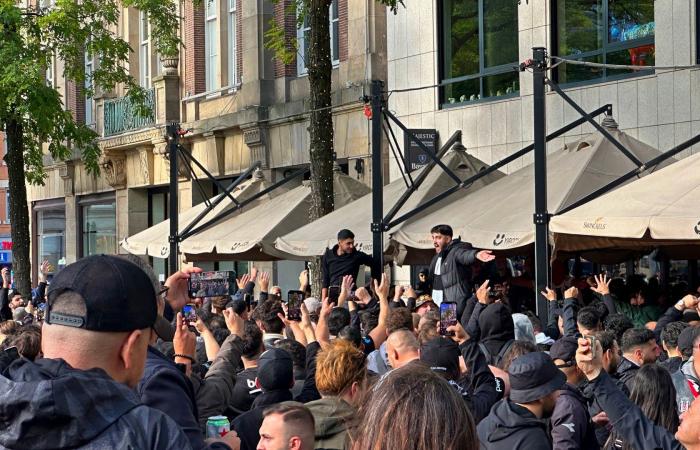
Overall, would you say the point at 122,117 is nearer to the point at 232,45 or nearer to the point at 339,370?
the point at 232,45

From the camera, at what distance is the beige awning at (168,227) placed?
2040cm

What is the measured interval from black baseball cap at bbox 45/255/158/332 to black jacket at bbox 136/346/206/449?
99 cm

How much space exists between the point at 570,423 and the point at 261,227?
39.0 ft

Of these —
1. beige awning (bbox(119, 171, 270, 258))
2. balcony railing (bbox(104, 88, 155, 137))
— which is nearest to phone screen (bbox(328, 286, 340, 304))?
beige awning (bbox(119, 171, 270, 258))

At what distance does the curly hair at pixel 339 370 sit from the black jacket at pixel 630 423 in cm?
115

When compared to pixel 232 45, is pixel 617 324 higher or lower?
lower

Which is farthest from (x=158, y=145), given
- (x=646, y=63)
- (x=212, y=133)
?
(x=646, y=63)

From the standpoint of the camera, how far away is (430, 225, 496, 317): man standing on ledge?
12273 mm

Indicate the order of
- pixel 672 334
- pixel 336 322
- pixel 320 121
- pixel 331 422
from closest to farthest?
1. pixel 331 422
2. pixel 672 334
3. pixel 336 322
4. pixel 320 121

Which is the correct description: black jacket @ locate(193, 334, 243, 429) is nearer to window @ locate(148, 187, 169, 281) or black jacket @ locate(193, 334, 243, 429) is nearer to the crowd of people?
the crowd of people

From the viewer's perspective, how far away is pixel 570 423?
6418 millimetres

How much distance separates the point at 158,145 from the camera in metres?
31.2

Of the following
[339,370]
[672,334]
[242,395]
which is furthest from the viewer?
[672,334]

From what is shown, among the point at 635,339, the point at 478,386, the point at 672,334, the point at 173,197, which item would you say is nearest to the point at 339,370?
the point at 478,386
